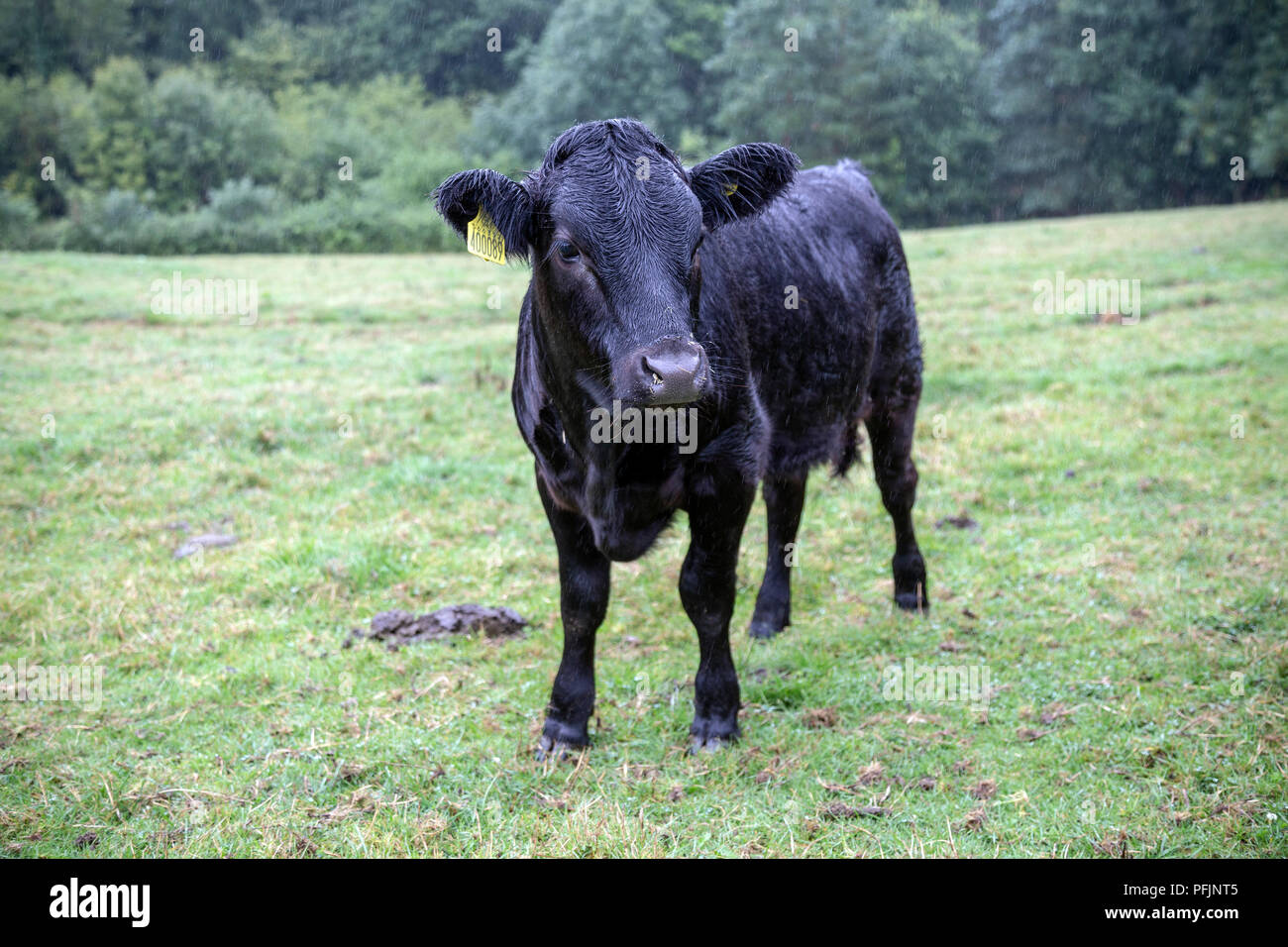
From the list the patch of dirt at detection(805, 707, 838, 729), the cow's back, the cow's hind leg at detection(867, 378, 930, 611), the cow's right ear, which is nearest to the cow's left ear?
the cow's back

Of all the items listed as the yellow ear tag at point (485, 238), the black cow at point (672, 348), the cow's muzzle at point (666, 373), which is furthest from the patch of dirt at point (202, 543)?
the cow's muzzle at point (666, 373)

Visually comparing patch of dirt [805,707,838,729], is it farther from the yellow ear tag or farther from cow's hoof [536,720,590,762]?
the yellow ear tag

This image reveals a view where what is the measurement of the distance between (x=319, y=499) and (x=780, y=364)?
445cm

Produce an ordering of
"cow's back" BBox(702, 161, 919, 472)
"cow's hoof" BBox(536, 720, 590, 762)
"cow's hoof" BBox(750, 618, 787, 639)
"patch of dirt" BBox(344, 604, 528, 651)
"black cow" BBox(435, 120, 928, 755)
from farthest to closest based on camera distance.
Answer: "cow's hoof" BBox(750, 618, 787, 639), "patch of dirt" BBox(344, 604, 528, 651), "cow's back" BBox(702, 161, 919, 472), "cow's hoof" BBox(536, 720, 590, 762), "black cow" BBox(435, 120, 928, 755)

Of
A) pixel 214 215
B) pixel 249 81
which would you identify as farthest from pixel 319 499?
pixel 249 81

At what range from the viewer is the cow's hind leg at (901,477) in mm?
6031

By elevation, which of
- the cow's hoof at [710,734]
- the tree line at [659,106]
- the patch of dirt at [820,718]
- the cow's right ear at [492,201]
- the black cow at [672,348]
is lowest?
the patch of dirt at [820,718]

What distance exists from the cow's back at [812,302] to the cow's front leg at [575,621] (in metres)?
0.98

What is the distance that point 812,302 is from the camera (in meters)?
5.04

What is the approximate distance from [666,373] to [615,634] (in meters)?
2.78

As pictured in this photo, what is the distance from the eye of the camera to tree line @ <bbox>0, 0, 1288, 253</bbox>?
35.5 meters

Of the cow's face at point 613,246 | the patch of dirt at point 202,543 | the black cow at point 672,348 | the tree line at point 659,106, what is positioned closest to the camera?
the cow's face at point 613,246

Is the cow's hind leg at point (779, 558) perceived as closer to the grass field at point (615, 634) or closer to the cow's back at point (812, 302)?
the grass field at point (615, 634)

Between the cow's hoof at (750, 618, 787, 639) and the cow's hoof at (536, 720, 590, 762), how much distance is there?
1.55m
